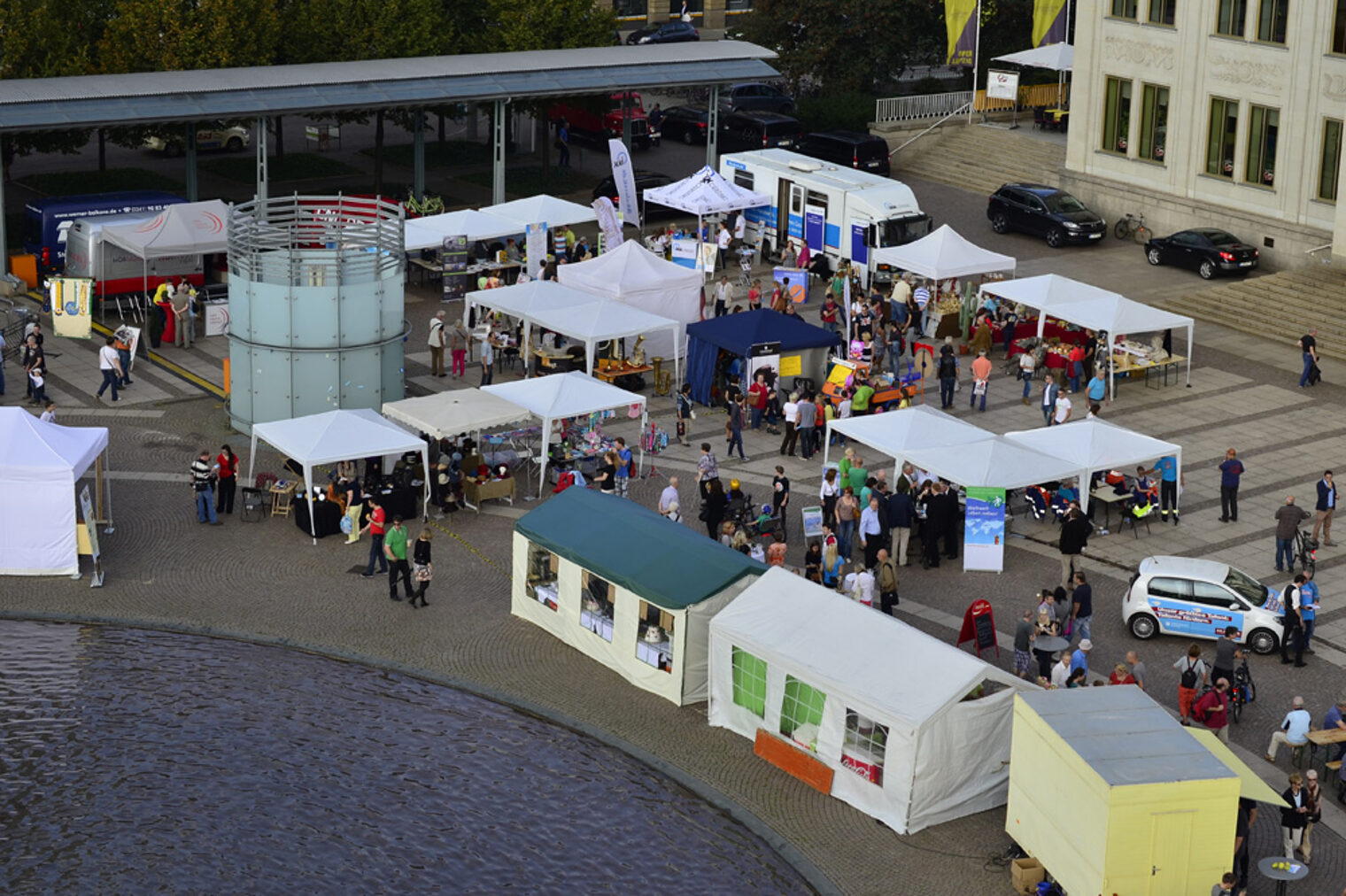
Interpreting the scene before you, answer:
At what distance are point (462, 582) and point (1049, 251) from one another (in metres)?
27.6

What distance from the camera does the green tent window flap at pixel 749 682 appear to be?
2430 centimetres

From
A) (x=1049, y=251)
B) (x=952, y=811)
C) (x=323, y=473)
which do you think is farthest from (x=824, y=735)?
(x=1049, y=251)

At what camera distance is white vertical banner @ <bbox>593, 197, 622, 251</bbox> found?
1781 inches

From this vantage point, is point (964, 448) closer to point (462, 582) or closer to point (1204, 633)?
point (1204, 633)

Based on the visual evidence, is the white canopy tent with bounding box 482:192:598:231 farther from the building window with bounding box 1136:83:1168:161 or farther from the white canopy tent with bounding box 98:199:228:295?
the building window with bounding box 1136:83:1168:161

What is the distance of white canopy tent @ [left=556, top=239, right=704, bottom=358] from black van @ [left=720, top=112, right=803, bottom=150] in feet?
63.9

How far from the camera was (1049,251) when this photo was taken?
5188cm

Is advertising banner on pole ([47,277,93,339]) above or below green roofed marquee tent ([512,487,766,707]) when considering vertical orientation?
above

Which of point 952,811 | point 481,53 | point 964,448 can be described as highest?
point 481,53

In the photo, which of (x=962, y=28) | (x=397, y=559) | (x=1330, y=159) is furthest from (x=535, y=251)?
(x=962, y=28)

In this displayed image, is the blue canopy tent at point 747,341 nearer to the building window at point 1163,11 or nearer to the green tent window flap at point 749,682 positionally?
the green tent window flap at point 749,682

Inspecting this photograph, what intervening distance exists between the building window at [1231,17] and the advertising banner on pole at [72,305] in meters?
30.8

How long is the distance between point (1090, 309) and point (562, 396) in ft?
43.2

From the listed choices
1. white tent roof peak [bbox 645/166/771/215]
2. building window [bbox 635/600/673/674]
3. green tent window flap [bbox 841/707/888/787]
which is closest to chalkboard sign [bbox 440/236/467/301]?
white tent roof peak [bbox 645/166/771/215]
